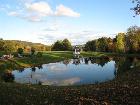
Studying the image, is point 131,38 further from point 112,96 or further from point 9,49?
point 112,96

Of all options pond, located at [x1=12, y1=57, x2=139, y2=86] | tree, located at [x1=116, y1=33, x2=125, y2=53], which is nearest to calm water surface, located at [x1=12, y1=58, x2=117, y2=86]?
pond, located at [x1=12, y1=57, x2=139, y2=86]

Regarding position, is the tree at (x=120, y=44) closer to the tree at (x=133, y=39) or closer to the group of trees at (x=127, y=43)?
the group of trees at (x=127, y=43)

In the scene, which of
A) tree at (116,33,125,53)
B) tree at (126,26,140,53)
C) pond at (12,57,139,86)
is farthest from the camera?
tree at (116,33,125,53)

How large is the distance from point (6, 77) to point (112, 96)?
35225mm

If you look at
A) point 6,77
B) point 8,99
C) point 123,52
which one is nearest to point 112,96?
point 8,99

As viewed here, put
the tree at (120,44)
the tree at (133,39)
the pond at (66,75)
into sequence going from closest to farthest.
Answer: the pond at (66,75) < the tree at (133,39) < the tree at (120,44)

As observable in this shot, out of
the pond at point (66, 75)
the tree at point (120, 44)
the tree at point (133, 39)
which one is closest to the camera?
the pond at point (66, 75)

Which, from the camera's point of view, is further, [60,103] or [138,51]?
[138,51]

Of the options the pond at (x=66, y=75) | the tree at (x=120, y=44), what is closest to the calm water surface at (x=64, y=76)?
the pond at (x=66, y=75)

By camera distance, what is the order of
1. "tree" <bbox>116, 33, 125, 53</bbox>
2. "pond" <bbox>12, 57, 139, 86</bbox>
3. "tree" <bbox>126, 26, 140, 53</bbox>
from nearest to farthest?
"pond" <bbox>12, 57, 139, 86</bbox> < "tree" <bbox>126, 26, 140, 53</bbox> < "tree" <bbox>116, 33, 125, 53</bbox>

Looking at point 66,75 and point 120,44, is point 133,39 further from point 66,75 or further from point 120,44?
point 66,75

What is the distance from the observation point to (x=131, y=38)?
163250 millimetres

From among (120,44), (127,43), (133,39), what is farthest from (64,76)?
(120,44)

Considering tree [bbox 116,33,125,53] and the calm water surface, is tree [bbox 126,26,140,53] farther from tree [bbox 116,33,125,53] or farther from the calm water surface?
the calm water surface
